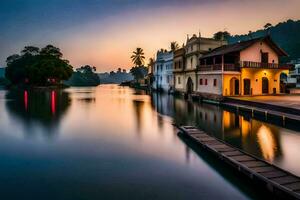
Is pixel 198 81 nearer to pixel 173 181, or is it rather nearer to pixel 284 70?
pixel 284 70

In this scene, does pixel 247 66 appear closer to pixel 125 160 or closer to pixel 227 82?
pixel 227 82

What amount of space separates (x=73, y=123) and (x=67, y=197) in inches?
700

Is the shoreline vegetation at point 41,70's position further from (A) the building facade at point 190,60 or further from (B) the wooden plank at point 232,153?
(B) the wooden plank at point 232,153

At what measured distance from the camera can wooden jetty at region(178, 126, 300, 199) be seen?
9055mm

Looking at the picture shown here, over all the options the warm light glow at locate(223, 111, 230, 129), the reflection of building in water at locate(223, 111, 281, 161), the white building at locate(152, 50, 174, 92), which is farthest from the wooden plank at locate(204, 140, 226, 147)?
the white building at locate(152, 50, 174, 92)

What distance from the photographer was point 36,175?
12367 mm

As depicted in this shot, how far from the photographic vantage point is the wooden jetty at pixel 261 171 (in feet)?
29.7

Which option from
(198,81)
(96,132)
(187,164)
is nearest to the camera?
(187,164)

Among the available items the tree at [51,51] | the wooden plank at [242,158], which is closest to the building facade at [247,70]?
the wooden plank at [242,158]

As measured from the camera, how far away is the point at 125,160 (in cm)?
1473

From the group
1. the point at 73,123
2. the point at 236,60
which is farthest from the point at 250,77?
the point at 73,123

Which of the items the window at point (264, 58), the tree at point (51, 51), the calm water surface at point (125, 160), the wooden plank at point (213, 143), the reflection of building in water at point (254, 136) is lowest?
the calm water surface at point (125, 160)

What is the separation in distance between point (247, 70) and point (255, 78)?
2.21 meters

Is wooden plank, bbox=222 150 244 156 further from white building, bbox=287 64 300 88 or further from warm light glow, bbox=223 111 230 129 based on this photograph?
white building, bbox=287 64 300 88
